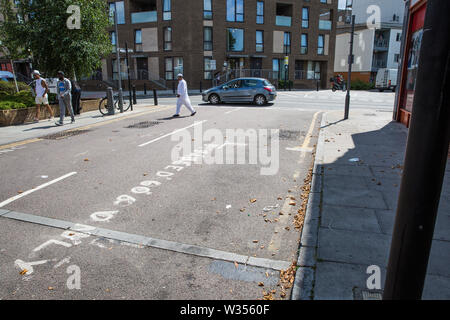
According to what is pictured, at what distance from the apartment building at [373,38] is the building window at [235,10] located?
22.0 m

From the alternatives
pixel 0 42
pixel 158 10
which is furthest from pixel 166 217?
pixel 158 10

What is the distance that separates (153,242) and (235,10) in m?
39.5

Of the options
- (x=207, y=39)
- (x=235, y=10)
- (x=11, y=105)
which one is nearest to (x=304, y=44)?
(x=235, y=10)

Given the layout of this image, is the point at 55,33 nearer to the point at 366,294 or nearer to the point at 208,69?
the point at 366,294

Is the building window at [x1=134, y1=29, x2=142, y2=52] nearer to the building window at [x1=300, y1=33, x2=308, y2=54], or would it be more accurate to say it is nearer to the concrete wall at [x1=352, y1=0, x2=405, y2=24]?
the building window at [x1=300, y1=33, x2=308, y2=54]

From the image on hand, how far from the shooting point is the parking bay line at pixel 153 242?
11.2 ft

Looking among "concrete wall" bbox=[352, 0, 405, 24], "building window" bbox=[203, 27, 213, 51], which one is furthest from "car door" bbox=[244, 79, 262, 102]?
"concrete wall" bbox=[352, 0, 405, 24]

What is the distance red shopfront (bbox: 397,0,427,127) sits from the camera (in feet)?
34.0

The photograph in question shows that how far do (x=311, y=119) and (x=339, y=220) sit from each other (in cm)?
1032

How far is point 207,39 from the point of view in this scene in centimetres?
3788

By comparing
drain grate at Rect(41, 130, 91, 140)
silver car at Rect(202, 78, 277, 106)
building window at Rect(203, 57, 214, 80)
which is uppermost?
building window at Rect(203, 57, 214, 80)

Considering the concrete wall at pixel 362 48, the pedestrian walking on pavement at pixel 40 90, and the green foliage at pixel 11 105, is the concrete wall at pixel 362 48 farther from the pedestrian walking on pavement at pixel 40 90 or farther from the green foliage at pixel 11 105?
the green foliage at pixel 11 105

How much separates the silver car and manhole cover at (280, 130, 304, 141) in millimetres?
8238

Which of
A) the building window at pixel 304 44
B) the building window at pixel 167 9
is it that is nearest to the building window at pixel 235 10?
the building window at pixel 167 9
